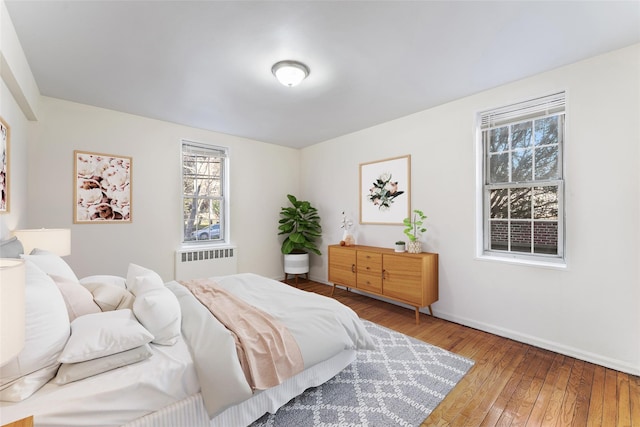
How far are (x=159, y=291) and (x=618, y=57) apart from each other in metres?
3.83

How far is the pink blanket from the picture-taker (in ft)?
4.76

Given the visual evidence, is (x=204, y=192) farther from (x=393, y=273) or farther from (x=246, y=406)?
(x=246, y=406)

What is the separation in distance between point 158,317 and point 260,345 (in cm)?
59

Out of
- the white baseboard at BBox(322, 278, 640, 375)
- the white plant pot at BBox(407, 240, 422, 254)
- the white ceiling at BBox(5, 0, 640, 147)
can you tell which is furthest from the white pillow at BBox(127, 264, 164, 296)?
the white baseboard at BBox(322, 278, 640, 375)

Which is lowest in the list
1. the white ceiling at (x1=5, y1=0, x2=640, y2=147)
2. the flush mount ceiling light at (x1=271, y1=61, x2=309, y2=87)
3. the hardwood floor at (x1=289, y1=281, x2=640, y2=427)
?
the hardwood floor at (x1=289, y1=281, x2=640, y2=427)

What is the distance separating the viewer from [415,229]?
3.46m

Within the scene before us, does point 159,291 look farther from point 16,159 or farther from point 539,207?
point 539,207

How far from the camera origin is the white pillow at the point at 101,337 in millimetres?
1185

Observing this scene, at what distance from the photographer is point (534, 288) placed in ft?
8.39

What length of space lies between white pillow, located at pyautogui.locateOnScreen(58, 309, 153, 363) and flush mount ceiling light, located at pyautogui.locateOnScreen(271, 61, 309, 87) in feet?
6.90

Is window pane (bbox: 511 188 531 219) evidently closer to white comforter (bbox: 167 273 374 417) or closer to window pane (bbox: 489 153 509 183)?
window pane (bbox: 489 153 509 183)

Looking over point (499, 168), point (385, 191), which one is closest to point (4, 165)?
point (385, 191)

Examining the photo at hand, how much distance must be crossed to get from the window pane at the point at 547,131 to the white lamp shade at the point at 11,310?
3681 millimetres

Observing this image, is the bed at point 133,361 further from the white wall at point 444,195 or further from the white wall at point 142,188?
the white wall at point 142,188
